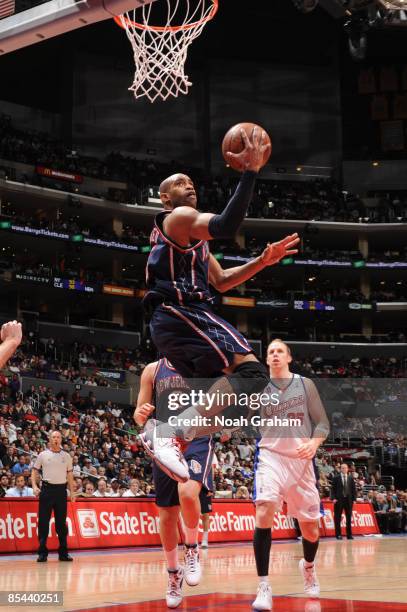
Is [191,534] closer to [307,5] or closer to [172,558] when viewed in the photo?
[172,558]

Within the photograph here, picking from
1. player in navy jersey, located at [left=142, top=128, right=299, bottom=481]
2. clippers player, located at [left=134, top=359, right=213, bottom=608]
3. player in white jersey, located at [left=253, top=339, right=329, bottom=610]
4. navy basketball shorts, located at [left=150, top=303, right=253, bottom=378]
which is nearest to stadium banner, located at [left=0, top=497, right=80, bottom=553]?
clippers player, located at [left=134, top=359, right=213, bottom=608]

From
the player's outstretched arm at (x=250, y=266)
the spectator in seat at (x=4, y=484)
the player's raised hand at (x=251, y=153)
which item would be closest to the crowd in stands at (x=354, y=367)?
the spectator in seat at (x=4, y=484)

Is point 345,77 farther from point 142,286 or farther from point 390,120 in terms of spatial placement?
point 142,286

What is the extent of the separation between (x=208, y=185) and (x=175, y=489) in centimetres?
3742

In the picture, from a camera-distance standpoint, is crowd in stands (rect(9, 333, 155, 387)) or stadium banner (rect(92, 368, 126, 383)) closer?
crowd in stands (rect(9, 333, 155, 387))

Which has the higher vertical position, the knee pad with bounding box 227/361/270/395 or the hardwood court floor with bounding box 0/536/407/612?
the knee pad with bounding box 227/361/270/395

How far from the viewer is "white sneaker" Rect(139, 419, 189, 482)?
16.9 feet

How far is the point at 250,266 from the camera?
A: 5227 millimetres

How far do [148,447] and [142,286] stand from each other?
3446 centimetres

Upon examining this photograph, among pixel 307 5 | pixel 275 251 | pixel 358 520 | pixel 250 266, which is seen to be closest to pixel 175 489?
pixel 250 266

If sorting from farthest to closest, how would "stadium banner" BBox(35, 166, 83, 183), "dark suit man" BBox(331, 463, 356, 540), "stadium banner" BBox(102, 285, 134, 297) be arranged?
"stadium banner" BBox(102, 285, 134, 297), "stadium banner" BBox(35, 166, 83, 183), "dark suit man" BBox(331, 463, 356, 540)

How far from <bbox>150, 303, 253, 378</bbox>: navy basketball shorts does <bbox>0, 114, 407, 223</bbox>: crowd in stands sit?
3300 cm

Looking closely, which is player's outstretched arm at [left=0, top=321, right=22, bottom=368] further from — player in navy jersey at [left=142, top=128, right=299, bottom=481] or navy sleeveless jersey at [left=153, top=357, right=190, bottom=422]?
navy sleeveless jersey at [left=153, top=357, right=190, bottom=422]

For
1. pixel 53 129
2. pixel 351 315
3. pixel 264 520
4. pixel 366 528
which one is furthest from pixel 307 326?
pixel 264 520
